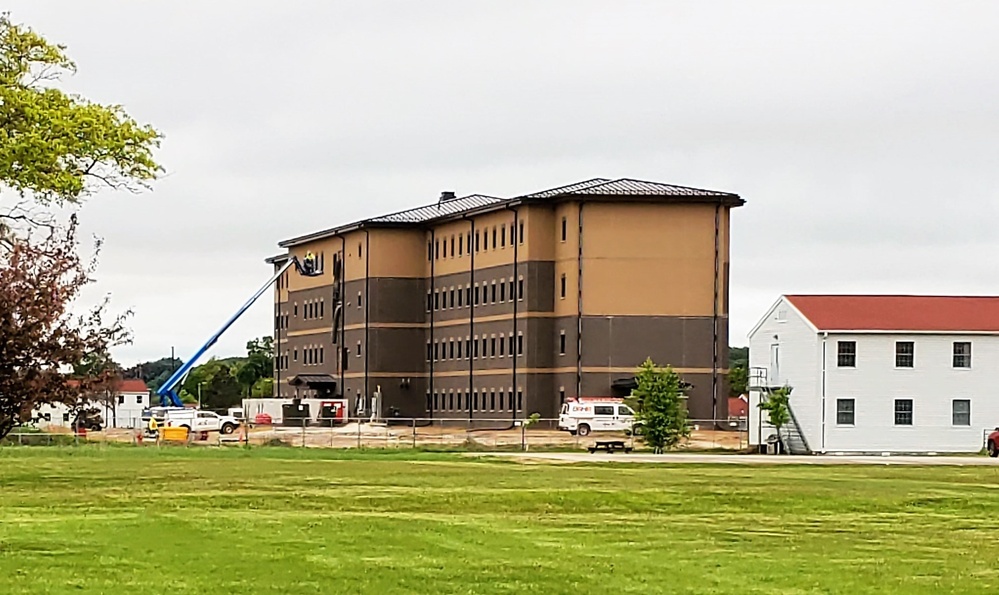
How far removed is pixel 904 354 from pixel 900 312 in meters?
2.74

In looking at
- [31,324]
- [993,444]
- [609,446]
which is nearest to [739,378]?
[993,444]

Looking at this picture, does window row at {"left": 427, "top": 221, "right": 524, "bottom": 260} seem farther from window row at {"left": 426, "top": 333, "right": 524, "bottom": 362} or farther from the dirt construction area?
the dirt construction area

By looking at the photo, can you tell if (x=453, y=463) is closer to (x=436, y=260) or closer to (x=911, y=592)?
(x=911, y=592)

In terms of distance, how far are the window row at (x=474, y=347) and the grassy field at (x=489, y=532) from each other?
65764 millimetres

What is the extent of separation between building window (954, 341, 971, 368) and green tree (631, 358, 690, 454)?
50.9 feet

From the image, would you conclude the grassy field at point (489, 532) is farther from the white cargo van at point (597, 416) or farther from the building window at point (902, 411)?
the white cargo van at point (597, 416)

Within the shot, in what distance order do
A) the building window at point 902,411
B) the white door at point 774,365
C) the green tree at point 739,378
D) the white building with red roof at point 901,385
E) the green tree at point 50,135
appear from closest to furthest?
the green tree at point 50,135
the white building with red roof at point 901,385
the building window at point 902,411
the white door at point 774,365
the green tree at point 739,378

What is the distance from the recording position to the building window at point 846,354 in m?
90.4

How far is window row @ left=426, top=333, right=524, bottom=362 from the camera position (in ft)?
393

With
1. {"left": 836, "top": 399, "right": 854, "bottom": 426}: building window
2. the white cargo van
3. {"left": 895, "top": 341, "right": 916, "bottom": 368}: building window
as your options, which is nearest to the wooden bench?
{"left": 836, "top": 399, "right": 854, "bottom": 426}: building window

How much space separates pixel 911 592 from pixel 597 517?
1321 cm

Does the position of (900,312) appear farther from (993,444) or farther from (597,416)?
(597,416)

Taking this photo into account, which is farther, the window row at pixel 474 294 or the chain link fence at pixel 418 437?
the window row at pixel 474 294

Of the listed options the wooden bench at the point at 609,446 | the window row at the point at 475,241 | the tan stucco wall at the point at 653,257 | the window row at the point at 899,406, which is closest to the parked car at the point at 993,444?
the window row at the point at 899,406
